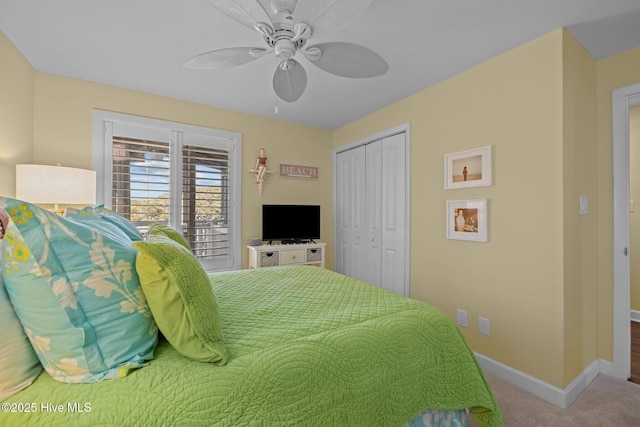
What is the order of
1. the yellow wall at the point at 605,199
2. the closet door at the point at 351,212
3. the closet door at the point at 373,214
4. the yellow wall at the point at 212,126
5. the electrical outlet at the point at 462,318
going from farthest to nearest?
the closet door at the point at 351,212 → the closet door at the point at 373,214 → the yellow wall at the point at 212,126 → the electrical outlet at the point at 462,318 → the yellow wall at the point at 605,199

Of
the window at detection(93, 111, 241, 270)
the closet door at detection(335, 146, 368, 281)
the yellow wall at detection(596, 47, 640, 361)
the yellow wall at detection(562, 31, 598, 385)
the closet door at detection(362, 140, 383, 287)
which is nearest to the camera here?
the yellow wall at detection(562, 31, 598, 385)

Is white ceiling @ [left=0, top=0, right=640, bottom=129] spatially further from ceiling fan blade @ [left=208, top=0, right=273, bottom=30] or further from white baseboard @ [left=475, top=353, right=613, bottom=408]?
white baseboard @ [left=475, top=353, right=613, bottom=408]

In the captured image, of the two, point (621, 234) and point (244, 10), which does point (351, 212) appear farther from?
point (244, 10)

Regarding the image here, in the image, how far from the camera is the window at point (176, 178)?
2.84 meters

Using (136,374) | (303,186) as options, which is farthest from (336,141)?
(136,374)

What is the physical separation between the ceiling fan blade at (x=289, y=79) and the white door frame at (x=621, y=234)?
2.36 m

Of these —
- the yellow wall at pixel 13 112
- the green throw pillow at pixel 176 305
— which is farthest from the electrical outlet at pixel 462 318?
the yellow wall at pixel 13 112

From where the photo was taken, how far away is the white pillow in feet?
2.48

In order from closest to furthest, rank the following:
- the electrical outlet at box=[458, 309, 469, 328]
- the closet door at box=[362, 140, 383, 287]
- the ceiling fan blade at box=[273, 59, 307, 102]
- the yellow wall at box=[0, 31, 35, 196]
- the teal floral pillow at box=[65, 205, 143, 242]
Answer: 1. the teal floral pillow at box=[65, 205, 143, 242]
2. the ceiling fan blade at box=[273, 59, 307, 102]
3. the yellow wall at box=[0, 31, 35, 196]
4. the electrical outlet at box=[458, 309, 469, 328]
5. the closet door at box=[362, 140, 383, 287]

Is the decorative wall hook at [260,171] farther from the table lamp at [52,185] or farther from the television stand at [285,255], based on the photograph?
the table lamp at [52,185]

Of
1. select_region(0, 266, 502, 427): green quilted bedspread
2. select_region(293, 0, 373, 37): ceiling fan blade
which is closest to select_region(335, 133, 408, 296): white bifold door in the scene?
select_region(0, 266, 502, 427): green quilted bedspread

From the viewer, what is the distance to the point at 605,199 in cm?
218

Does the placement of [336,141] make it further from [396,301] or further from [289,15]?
→ [396,301]

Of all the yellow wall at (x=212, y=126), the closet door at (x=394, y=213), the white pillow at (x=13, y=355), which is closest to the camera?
the white pillow at (x=13, y=355)
